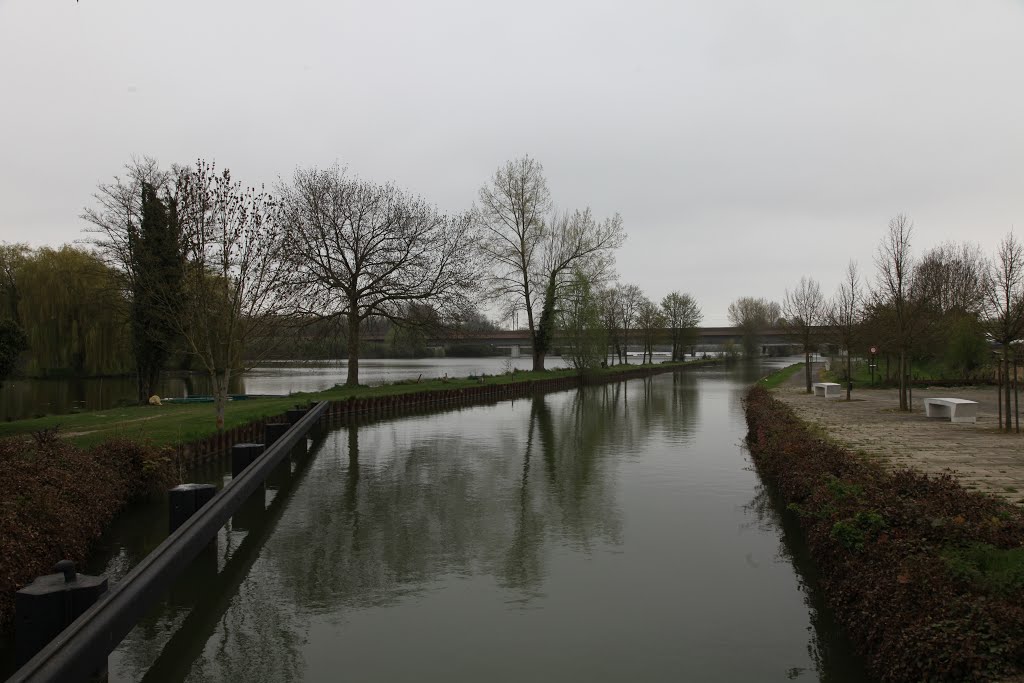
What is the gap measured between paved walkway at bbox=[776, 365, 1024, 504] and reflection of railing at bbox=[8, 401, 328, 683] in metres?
9.26

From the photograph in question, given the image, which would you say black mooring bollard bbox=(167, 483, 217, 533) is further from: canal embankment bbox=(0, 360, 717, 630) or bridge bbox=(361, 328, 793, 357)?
bridge bbox=(361, 328, 793, 357)

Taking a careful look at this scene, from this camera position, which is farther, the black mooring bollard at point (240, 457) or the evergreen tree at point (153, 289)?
the evergreen tree at point (153, 289)

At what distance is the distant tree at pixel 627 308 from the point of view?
7950 centimetres

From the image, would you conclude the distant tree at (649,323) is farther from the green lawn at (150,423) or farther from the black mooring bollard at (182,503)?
the black mooring bollard at (182,503)

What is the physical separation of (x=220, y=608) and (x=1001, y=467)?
37.9 feet

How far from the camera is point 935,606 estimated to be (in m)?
4.64

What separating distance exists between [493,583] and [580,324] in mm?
43162

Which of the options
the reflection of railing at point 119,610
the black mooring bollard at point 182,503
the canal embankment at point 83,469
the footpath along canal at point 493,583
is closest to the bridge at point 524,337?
the canal embankment at point 83,469

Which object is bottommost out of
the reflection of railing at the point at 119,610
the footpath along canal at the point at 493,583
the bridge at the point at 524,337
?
the footpath along canal at the point at 493,583

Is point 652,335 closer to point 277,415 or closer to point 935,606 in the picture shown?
point 277,415

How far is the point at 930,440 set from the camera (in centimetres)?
1508

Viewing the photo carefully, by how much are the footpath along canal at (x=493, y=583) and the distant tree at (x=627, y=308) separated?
65.0m

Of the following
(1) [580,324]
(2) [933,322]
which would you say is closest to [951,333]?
(2) [933,322]

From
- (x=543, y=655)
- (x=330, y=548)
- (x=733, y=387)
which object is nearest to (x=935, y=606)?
(x=543, y=655)
